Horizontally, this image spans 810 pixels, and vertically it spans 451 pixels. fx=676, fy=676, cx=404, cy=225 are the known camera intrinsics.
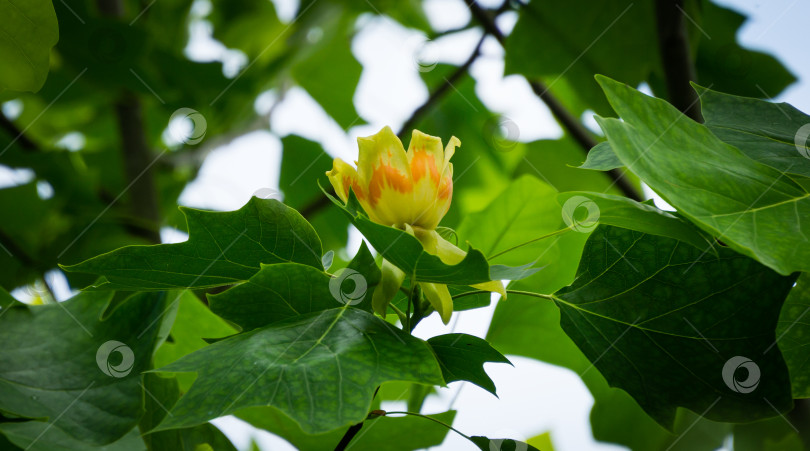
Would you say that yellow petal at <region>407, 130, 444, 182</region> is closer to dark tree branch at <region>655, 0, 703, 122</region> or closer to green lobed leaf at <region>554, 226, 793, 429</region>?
green lobed leaf at <region>554, 226, 793, 429</region>

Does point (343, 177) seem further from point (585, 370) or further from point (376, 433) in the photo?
point (585, 370)

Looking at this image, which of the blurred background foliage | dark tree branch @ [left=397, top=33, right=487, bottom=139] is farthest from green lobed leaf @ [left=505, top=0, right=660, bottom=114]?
dark tree branch @ [left=397, top=33, right=487, bottom=139]

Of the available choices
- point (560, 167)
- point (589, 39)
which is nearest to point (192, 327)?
point (589, 39)

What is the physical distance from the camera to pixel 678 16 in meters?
0.89

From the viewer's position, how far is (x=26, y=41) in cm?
66

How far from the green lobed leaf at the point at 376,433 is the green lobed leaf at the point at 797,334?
29cm

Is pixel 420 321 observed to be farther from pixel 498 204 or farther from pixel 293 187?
pixel 293 187

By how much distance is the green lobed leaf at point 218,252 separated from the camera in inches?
18.8

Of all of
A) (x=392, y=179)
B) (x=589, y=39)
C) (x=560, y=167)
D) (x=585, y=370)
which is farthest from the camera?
(x=560, y=167)

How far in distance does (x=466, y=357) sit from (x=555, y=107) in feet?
2.64

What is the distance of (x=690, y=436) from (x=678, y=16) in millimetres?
540

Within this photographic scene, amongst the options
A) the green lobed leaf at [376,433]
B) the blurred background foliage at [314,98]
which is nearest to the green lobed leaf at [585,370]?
the blurred background foliage at [314,98]

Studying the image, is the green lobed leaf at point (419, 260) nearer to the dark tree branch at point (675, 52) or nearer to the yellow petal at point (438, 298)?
the yellow petal at point (438, 298)

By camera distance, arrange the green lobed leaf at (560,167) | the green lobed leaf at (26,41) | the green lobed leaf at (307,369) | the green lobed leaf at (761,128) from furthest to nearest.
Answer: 1. the green lobed leaf at (560,167)
2. the green lobed leaf at (26,41)
3. the green lobed leaf at (761,128)
4. the green lobed leaf at (307,369)
